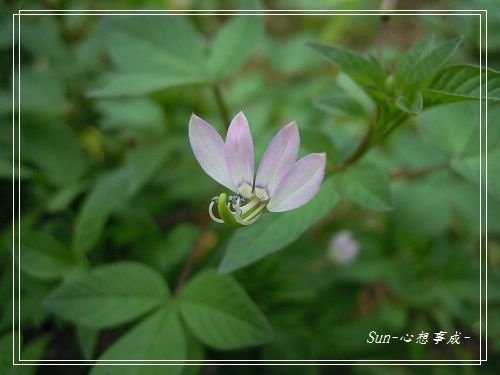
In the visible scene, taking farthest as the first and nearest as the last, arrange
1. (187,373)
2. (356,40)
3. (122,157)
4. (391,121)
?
(356,40)
(122,157)
(187,373)
(391,121)

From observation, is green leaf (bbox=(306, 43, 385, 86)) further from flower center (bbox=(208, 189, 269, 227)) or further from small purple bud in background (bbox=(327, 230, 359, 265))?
small purple bud in background (bbox=(327, 230, 359, 265))

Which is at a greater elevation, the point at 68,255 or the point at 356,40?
the point at 356,40

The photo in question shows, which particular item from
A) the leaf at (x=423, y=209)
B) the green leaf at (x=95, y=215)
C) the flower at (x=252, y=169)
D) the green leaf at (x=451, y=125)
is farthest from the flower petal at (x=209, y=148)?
the leaf at (x=423, y=209)

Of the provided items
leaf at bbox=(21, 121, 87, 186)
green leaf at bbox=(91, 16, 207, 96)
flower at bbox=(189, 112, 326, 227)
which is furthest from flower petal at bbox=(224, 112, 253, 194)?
leaf at bbox=(21, 121, 87, 186)

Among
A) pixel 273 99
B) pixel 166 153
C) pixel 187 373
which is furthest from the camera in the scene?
pixel 273 99

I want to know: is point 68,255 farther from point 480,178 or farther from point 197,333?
point 480,178

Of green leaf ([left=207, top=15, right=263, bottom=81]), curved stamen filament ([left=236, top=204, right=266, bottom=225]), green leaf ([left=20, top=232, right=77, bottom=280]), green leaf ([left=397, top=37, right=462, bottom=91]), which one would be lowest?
green leaf ([left=20, top=232, right=77, bottom=280])

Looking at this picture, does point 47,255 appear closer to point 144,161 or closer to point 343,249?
point 144,161

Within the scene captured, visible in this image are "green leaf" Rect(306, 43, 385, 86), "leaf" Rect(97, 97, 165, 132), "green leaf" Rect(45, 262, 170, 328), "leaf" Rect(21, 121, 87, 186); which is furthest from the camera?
"leaf" Rect(97, 97, 165, 132)

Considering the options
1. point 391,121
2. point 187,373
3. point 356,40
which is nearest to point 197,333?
point 187,373
